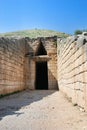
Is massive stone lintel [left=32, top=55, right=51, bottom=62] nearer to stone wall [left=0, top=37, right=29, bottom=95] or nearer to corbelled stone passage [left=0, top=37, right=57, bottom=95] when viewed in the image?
corbelled stone passage [left=0, top=37, right=57, bottom=95]

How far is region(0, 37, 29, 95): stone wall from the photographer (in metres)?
12.5

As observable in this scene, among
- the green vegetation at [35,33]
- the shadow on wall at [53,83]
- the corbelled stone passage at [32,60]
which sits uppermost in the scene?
the green vegetation at [35,33]

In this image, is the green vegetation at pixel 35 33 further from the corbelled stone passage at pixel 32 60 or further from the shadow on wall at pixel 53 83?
the shadow on wall at pixel 53 83

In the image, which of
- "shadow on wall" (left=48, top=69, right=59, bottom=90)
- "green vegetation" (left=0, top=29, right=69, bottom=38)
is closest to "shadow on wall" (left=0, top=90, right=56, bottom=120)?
"shadow on wall" (left=48, top=69, right=59, bottom=90)

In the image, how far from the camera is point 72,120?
6133mm

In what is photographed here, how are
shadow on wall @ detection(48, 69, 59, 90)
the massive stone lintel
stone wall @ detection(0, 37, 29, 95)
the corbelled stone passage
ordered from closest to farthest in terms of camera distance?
stone wall @ detection(0, 37, 29, 95)
the corbelled stone passage
shadow on wall @ detection(48, 69, 59, 90)
the massive stone lintel

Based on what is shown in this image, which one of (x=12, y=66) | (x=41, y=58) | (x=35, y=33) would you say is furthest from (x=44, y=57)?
(x=35, y=33)

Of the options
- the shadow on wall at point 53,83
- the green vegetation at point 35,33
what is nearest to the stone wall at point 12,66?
the shadow on wall at point 53,83

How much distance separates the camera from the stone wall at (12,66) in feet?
40.9

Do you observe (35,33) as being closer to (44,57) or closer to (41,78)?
(41,78)

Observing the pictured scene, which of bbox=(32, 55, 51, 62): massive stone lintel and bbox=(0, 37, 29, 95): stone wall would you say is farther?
bbox=(32, 55, 51, 62): massive stone lintel

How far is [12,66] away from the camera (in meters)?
14.7

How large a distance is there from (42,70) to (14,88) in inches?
287

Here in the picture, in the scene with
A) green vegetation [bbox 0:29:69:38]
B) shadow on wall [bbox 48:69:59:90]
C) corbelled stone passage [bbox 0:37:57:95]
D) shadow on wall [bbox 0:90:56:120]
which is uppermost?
green vegetation [bbox 0:29:69:38]
